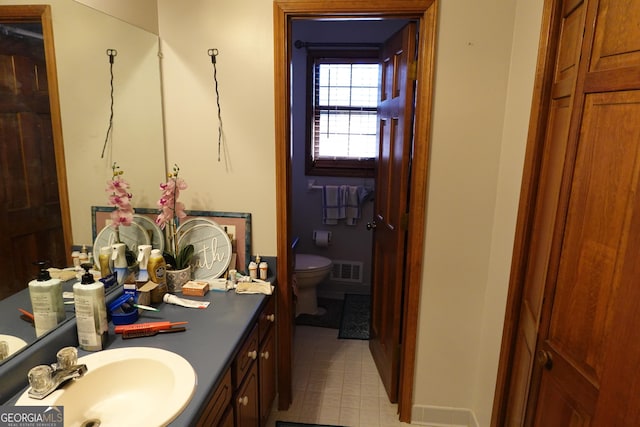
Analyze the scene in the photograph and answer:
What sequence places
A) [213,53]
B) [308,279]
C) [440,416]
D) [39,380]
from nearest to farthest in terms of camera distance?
[39,380]
[213,53]
[440,416]
[308,279]

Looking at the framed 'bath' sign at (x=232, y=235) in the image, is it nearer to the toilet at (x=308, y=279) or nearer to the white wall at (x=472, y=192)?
the white wall at (x=472, y=192)

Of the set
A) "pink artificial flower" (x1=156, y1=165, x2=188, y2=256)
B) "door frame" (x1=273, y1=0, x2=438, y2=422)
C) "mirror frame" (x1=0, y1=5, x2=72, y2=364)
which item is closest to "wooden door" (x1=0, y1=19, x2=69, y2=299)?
"mirror frame" (x1=0, y1=5, x2=72, y2=364)

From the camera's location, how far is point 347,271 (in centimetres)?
371

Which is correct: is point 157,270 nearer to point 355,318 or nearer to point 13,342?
point 13,342

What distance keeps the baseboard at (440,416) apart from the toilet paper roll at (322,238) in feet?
5.67

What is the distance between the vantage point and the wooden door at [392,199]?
2.00m

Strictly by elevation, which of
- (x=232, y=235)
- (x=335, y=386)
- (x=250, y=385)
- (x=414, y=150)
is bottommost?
(x=335, y=386)

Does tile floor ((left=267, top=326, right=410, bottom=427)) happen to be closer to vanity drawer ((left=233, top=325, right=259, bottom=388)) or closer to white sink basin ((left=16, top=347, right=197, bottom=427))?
vanity drawer ((left=233, top=325, right=259, bottom=388))

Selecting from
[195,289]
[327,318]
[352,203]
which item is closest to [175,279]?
[195,289]

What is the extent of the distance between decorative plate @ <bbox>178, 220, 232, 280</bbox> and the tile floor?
3.01 ft

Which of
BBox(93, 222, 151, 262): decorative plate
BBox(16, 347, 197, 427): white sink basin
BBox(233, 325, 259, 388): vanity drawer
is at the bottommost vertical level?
BBox(233, 325, 259, 388): vanity drawer

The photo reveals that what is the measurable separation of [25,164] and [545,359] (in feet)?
5.51

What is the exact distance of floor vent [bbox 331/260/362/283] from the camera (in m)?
3.69

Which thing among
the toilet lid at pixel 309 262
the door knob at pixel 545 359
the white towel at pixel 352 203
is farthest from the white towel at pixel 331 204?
the door knob at pixel 545 359
